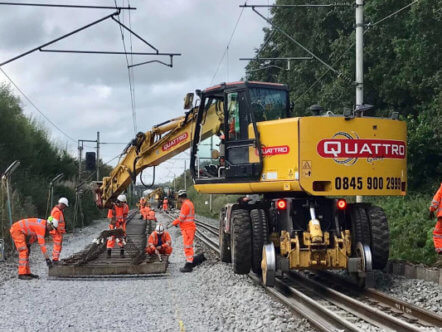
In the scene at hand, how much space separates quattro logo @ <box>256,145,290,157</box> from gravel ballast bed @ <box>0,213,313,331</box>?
243 centimetres

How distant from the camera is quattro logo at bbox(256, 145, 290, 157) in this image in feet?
32.2

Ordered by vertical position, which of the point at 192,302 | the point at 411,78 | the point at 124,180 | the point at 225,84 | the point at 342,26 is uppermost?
the point at 342,26

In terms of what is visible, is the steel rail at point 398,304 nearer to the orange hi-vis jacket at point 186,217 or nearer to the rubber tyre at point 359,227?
the rubber tyre at point 359,227

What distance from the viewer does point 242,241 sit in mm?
10523

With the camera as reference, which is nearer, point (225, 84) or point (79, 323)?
point (79, 323)

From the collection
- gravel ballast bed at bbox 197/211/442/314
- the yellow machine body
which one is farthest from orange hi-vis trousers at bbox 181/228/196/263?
gravel ballast bed at bbox 197/211/442/314

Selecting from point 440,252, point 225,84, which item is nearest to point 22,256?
point 225,84

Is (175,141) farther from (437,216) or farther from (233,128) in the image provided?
(437,216)

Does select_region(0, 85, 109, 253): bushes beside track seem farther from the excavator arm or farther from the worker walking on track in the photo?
the worker walking on track

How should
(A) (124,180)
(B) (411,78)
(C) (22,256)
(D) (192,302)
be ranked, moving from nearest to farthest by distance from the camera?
(D) (192,302)
(C) (22,256)
(A) (124,180)
(B) (411,78)

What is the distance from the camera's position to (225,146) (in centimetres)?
1092

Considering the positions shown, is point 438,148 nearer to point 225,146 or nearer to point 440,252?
point 440,252

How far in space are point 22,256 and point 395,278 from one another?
299 inches

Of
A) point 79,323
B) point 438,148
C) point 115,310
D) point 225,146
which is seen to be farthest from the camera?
point 438,148
